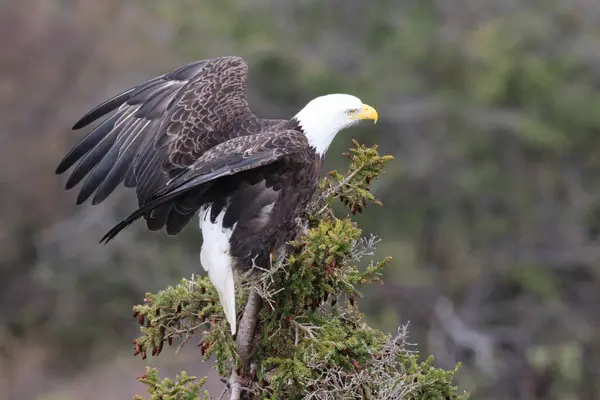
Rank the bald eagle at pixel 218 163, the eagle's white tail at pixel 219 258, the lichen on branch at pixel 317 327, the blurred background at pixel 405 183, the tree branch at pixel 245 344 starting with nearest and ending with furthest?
1. the lichen on branch at pixel 317 327
2. the tree branch at pixel 245 344
3. the eagle's white tail at pixel 219 258
4. the bald eagle at pixel 218 163
5. the blurred background at pixel 405 183

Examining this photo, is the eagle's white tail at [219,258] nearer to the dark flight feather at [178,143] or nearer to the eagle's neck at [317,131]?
the dark flight feather at [178,143]

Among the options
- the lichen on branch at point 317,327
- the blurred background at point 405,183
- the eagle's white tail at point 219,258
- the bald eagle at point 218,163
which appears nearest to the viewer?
the lichen on branch at point 317,327

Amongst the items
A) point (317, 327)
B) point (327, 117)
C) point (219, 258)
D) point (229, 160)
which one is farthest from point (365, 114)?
point (317, 327)

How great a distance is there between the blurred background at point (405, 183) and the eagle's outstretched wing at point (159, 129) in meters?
8.17

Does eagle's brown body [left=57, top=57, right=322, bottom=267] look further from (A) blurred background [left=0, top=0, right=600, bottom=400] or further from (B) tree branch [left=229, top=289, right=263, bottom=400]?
(A) blurred background [left=0, top=0, right=600, bottom=400]

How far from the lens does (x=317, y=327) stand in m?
4.18

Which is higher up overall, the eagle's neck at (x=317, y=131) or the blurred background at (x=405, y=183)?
the blurred background at (x=405, y=183)

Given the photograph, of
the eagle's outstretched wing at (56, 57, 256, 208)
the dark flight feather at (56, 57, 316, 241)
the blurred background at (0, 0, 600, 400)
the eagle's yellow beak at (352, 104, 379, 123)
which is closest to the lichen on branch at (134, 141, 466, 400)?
the dark flight feather at (56, 57, 316, 241)

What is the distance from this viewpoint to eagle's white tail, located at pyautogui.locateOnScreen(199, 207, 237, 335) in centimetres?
444

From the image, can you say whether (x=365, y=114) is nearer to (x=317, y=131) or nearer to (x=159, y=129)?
(x=317, y=131)

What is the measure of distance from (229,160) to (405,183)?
10.9m

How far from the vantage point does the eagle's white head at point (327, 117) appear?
484cm

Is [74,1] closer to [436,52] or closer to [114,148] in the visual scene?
[436,52]

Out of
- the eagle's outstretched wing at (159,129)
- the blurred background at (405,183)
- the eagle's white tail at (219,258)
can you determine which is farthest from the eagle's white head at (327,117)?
the blurred background at (405,183)
